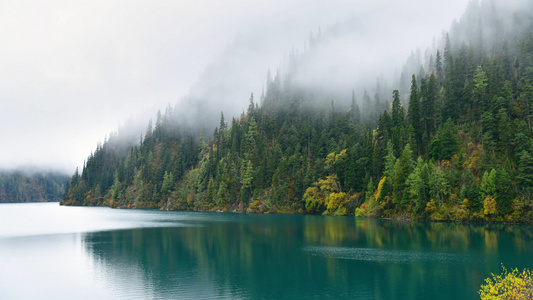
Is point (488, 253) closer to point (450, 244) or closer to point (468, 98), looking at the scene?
point (450, 244)

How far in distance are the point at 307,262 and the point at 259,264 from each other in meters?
6.54

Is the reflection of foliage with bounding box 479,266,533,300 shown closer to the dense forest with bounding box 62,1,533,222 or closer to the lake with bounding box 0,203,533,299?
the lake with bounding box 0,203,533,299

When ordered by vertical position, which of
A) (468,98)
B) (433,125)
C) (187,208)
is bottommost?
(187,208)

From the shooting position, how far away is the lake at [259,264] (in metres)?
33.8

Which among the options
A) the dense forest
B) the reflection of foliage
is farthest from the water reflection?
the dense forest

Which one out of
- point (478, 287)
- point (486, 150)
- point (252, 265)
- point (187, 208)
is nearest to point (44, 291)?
point (252, 265)

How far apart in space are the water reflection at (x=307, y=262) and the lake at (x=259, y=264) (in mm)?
109

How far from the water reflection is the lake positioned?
0.36ft

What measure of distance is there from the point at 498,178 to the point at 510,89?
39.9 metres

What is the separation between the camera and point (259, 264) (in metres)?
45.5

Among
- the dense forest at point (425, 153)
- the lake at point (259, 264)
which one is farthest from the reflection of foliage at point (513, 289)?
the dense forest at point (425, 153)

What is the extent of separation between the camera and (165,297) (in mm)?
31750

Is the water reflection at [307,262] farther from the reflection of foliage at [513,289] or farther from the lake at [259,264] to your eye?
the reflection of foliage at [513,289]

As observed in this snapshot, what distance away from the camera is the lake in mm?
33750
